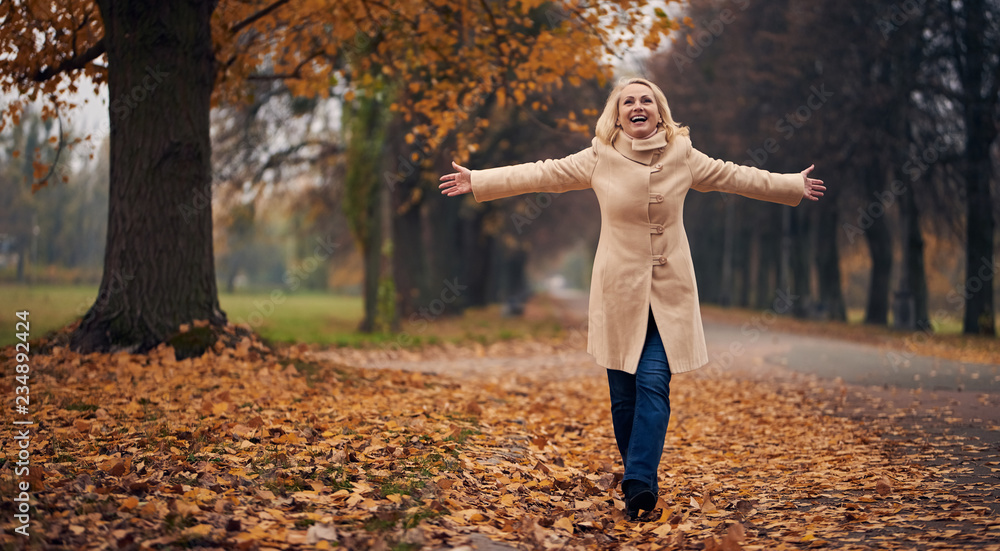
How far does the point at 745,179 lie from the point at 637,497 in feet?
5.83

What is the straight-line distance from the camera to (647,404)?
406 centimetres

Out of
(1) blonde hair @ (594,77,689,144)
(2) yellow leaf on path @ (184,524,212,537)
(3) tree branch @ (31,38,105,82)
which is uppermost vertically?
(3) tree branch @ (31,38,105,82)

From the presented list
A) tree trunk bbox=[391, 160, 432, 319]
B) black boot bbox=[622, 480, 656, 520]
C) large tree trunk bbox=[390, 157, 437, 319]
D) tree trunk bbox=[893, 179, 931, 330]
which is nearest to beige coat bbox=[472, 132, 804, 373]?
black boot bbox=[622, 480, 656, 520]

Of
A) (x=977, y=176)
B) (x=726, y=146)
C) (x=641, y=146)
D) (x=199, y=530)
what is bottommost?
(x=199, y=530)

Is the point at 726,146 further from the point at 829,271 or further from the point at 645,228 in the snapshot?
the point at 645,228

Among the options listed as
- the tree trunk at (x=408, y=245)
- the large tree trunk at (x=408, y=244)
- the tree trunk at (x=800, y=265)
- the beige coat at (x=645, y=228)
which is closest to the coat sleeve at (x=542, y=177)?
the beige coat at (x=645, y=228)

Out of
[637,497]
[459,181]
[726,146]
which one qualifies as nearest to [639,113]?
[459,181]

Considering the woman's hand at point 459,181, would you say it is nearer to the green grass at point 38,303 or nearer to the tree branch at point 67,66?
the tree branch at point 67,66

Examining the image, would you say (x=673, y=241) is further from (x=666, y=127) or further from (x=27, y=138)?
(x=27, y=138)

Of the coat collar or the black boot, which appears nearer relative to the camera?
the black boot

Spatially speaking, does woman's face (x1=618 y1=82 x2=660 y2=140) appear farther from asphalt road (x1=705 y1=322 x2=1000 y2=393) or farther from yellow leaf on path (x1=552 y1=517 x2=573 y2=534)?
asphalt road (x1=705 y1=322 x2=1000 y2=393)

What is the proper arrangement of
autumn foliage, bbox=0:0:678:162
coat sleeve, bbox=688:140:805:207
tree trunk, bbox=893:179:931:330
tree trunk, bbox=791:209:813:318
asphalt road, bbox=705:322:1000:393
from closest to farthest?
coat sleeve, bbox=688:140:805:207 < autumn foliage, bbox=0:0:678:162 < asphalt road, bbox=705:322:1000:393 < tree trunk, bbox=893:179:931:330 < tree trunk, bbox=791:209:813:318

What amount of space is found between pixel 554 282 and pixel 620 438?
17877 cm

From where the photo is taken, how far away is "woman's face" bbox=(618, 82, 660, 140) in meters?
4.12
